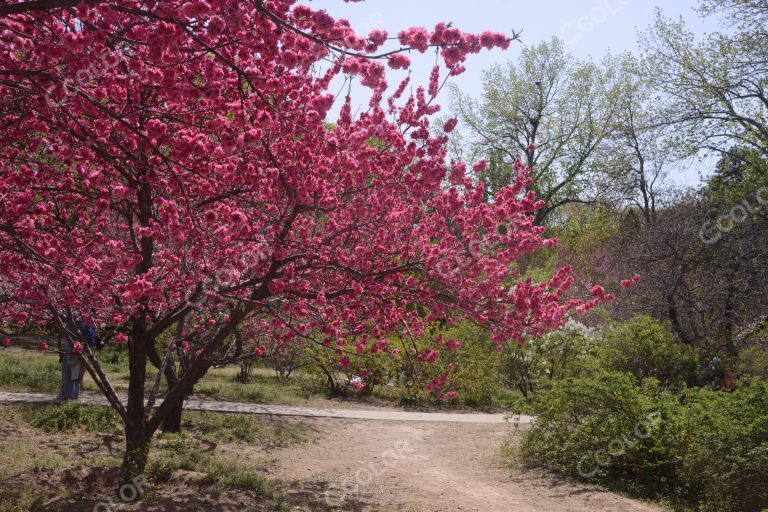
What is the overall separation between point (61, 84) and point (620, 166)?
22.3m

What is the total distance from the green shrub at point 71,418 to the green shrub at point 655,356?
862 cm

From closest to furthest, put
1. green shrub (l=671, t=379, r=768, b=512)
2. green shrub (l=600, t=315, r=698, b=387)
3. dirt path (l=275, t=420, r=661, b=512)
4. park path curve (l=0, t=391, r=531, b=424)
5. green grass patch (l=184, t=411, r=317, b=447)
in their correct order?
green shrub (l=671, t=379, r=768, b=512) < dirt path (l=275, t=420, r=661, b=512) < green grass patch (l=184, t=411, r=317, b=447) < park path curve (l=0, t=391, r=531, b=424) < green shrub (l=600, t=315, r=698, b=387)

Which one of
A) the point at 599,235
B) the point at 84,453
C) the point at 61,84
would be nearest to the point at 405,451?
the point at 84,453

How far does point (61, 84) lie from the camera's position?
3656mm

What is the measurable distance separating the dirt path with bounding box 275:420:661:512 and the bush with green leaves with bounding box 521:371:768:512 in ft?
1.72

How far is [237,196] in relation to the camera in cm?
564

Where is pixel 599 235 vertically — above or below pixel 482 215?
above

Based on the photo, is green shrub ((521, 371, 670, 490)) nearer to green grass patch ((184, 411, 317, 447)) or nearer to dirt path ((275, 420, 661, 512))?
dirt path ((275, 420, 661, 512))

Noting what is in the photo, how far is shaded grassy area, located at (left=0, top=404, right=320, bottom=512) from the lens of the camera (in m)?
5.86

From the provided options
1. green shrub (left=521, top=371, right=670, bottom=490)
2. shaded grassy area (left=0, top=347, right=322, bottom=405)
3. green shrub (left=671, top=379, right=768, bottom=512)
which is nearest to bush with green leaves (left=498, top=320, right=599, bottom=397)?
shaded grassy area (left=0, top=347, right=322, bottom=405)

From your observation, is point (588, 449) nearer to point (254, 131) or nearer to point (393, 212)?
point (393, 212)

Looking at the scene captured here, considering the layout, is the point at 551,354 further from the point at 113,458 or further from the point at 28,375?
the point at 28,375

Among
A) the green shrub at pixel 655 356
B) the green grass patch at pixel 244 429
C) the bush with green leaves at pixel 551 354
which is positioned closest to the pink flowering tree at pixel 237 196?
the green grass patch at pixel 244 429

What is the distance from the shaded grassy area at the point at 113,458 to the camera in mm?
5859
